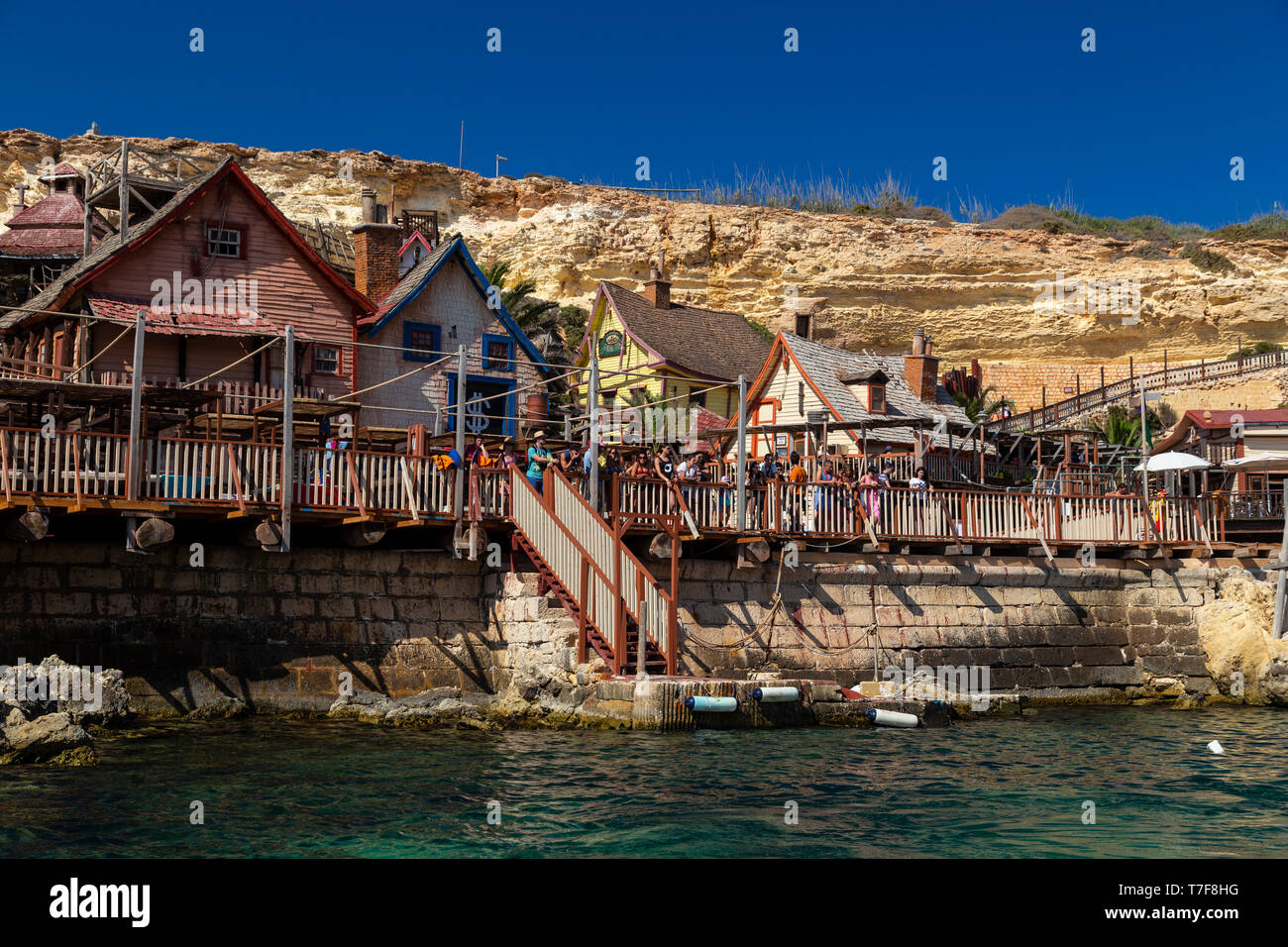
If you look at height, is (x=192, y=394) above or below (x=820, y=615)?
above

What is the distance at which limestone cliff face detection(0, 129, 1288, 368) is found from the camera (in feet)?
212

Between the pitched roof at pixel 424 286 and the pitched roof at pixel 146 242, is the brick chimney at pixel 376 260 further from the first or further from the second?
the pitched roof at pixel 146 242

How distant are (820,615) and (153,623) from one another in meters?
12.3

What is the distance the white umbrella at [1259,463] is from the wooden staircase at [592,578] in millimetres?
19218

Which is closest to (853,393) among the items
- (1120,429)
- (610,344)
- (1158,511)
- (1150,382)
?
(610,344)

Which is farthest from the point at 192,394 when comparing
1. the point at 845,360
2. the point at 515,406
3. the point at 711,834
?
the point at 845,360

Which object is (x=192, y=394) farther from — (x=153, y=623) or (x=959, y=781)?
(x=959, y=781)

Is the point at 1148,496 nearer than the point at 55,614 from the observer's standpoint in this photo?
No

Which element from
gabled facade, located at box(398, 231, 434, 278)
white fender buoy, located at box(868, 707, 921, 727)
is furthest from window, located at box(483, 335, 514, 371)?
white fender buoy, located at box(868, 707, 921, 727)

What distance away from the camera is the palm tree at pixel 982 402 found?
55281mm

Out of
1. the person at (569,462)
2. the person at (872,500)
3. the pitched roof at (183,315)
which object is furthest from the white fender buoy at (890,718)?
the pitched roof at (183,315)

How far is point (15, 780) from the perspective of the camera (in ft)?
50.2

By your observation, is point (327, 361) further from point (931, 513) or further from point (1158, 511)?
point (1158, 511)

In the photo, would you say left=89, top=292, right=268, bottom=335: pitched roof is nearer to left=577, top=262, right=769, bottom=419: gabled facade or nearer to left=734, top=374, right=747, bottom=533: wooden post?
left=734, top=374, right=747, bottom=533: wooden post
